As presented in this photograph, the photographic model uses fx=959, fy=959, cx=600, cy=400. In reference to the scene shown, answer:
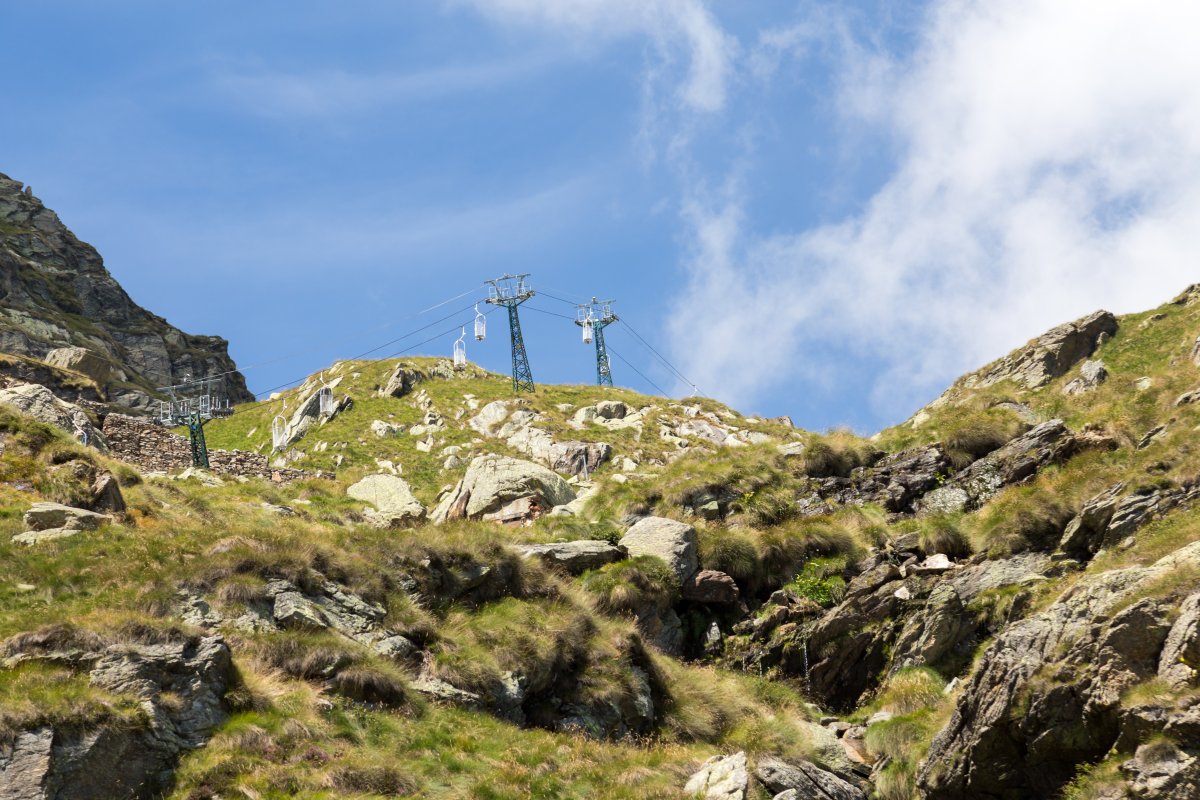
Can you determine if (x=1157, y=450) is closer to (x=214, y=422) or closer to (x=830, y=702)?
(x=830, y=702)

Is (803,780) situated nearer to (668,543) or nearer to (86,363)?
(668,543)

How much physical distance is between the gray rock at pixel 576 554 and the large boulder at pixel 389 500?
16.5 feet

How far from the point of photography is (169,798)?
1384 cm

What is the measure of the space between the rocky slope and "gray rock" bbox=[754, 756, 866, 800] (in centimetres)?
5

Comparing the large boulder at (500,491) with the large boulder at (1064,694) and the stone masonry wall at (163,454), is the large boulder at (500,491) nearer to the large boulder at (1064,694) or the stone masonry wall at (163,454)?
the stone masonry wall at (163,454)

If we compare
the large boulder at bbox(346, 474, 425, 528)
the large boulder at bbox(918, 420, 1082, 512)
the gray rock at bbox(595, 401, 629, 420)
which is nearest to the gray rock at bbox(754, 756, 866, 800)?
the large boulder at bbox(918, 420, 1082, 512)

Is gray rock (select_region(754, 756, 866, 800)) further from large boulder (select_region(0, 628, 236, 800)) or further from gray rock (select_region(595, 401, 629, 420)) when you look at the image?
gray rock (select_region(595, 401, 629, 420))

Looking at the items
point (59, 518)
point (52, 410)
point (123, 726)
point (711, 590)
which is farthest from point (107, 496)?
point (711, 590)

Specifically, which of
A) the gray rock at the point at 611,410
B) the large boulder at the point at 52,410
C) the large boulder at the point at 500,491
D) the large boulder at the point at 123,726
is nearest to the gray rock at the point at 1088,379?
the large boulder at the point at 500,491

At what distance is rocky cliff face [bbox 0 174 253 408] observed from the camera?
95.2m

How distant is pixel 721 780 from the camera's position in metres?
16.3

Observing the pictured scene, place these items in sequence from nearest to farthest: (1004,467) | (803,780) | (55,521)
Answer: (803,780)
(55,521)
(1004,467)

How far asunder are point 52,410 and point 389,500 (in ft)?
41.9

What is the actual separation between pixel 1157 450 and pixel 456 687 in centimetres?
1576
